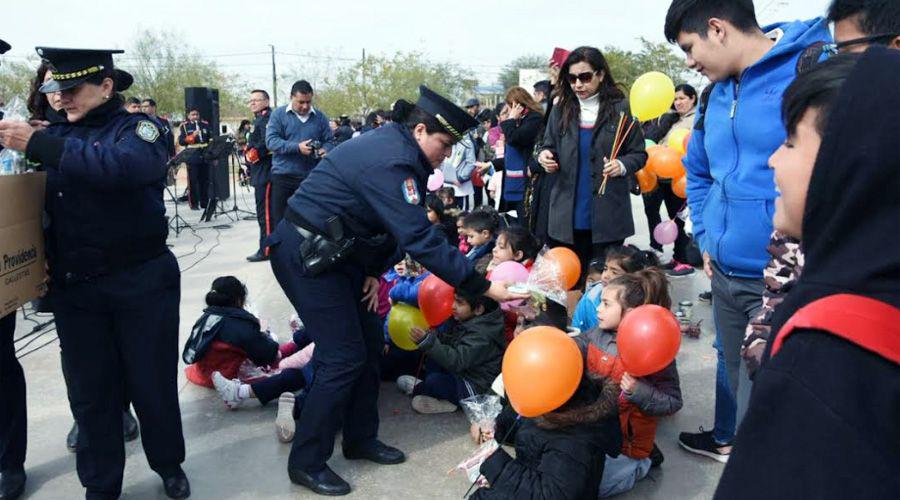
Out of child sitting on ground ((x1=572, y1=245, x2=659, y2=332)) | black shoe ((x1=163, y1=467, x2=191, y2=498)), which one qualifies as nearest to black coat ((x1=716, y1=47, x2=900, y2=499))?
black shoe ((x1=163, y1=467, x2=191, y2=498))

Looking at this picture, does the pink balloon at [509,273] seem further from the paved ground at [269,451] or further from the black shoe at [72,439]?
the black shoe at [72,439]

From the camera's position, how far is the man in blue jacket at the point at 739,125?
2.38m

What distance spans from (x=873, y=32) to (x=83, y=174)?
9.54ft

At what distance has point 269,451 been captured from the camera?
3559 millimetres

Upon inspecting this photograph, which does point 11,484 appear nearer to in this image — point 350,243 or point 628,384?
point 350,243

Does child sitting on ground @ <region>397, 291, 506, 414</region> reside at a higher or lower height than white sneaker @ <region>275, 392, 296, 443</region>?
higher

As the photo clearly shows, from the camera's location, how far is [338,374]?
9.91ft

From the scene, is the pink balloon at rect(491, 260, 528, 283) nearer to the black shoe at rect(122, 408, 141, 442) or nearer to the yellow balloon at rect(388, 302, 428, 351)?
the yellow balloon at rect(388, 302, 428, 351)

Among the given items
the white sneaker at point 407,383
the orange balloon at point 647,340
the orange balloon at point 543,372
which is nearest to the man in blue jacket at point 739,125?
the orange balloon at point 647,340

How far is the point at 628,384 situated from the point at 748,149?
48.1 inches

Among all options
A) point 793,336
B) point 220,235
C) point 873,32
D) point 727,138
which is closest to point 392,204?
point 727,138

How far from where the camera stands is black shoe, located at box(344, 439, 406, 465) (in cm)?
339

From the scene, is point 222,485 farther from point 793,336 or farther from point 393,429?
point 793,336

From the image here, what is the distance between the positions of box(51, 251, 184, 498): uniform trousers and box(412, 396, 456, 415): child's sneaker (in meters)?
1.43
